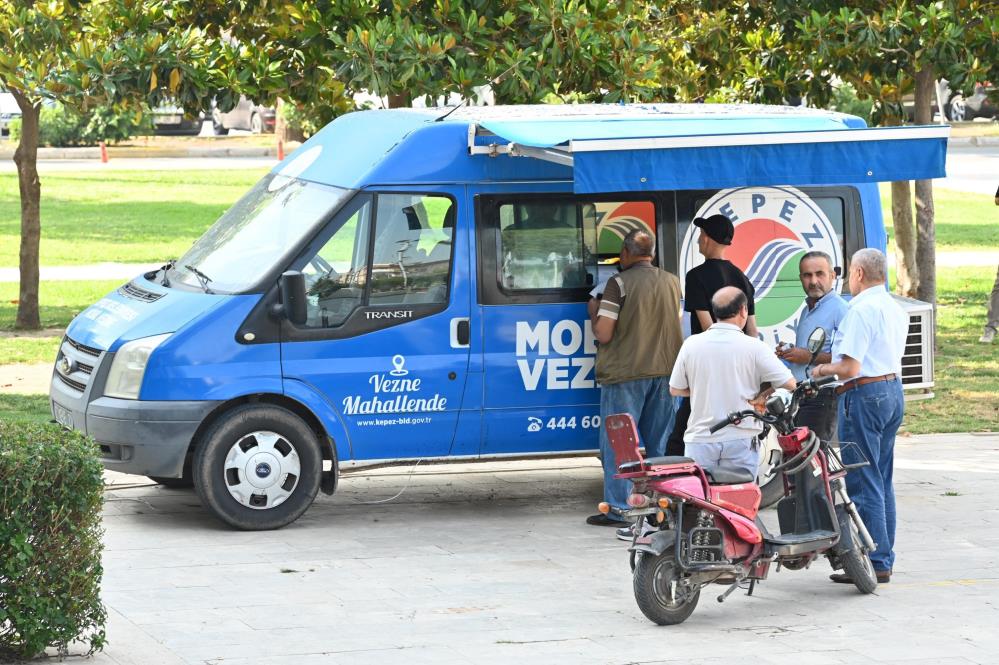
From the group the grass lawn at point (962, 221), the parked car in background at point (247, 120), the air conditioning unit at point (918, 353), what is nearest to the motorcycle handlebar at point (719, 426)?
the air conditioning unit at point (918, 353)

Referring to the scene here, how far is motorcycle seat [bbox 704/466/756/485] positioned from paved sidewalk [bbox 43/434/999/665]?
2.10 ft

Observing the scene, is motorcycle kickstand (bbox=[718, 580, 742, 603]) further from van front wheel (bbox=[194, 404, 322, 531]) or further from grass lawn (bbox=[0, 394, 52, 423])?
grass lawn (bbox=[0, 394, 52, 423])

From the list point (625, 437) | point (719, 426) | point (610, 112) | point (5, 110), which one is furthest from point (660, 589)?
point (5, 110)

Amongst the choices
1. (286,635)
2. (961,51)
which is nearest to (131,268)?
(961,51)

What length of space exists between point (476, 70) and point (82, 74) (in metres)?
3.03

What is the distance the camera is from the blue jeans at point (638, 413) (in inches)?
365

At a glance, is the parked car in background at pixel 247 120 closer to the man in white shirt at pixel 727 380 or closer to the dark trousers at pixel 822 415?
the dark trousers at pixel 822 415

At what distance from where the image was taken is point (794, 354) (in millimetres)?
8977

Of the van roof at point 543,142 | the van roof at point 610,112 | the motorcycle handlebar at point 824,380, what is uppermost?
the van roof at point 610,112

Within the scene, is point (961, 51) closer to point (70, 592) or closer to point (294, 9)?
point (294, 9)

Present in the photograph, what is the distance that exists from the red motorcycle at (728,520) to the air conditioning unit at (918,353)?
291 centimetres

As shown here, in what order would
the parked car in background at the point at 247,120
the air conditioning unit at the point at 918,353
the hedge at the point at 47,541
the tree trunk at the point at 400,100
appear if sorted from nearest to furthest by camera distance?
1. the hedge at the point at 47,541
2. the air conditioning unit at the point at 918,353
3. the tree trunk at the point at 400,100
4. the parked car in background at the point at 247,120

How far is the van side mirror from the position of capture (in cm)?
899

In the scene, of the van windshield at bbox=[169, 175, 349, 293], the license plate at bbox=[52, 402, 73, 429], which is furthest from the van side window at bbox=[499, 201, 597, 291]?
the license plate at bbox=[52, 402, 73, 429]
